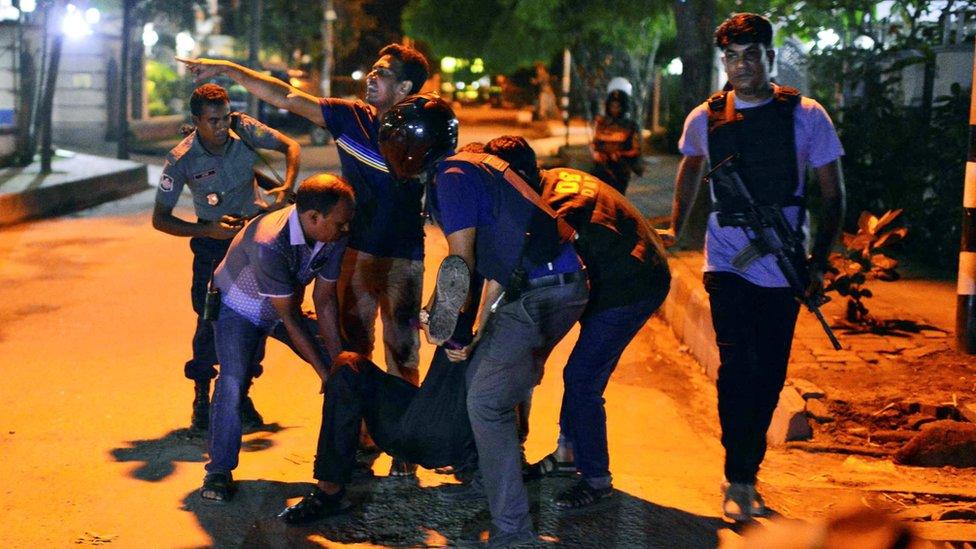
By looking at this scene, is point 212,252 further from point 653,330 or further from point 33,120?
point 33,120

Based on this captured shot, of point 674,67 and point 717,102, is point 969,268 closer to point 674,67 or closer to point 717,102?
point 717,102

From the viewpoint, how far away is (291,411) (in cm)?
684

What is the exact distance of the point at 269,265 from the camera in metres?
5.03

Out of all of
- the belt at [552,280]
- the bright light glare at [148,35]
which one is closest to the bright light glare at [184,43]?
the bright light glare at [148,35]

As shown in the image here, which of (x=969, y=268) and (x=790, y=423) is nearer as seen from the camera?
(x=790, y=423)

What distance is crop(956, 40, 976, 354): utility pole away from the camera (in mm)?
7477

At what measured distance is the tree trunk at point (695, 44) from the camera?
12898 millimetres

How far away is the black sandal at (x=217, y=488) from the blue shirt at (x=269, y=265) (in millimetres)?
644

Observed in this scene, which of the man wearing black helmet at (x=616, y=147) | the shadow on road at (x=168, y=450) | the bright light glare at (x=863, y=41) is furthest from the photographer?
the bright light glare at (x=863, y=41)

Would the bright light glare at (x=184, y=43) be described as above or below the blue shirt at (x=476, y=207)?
above

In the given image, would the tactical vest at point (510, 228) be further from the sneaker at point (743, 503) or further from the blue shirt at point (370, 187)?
the sneaker at point (743, 503)

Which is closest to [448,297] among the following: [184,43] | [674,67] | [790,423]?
[790,423]

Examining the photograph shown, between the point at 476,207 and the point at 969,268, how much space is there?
409cm

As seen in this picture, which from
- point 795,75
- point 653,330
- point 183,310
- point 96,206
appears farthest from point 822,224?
point 795,75
